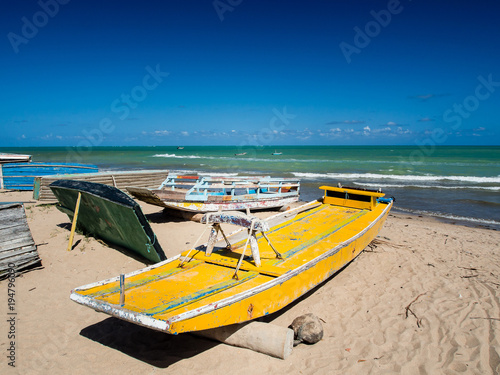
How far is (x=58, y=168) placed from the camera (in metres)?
16.3

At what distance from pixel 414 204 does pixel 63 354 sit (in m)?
17.1

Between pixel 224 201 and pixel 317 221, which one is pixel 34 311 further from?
pixel 224 201

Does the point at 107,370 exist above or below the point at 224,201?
below

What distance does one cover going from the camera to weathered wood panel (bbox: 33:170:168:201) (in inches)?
505

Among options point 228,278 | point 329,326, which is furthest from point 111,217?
point 329,326

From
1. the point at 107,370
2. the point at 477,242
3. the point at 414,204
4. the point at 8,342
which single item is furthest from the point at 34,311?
the point at 414,204

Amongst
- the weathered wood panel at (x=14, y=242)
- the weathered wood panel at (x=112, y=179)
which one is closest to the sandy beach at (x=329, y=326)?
the weathered wood panel at (x=14, y=242)

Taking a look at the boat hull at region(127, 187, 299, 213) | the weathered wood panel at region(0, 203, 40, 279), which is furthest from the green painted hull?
the boat hull at region(127, 187, 299, 213)

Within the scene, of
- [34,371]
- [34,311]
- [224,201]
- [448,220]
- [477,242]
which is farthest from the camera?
[448,220]

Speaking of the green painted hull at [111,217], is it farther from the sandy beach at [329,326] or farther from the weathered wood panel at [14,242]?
the weathered wood panel at [14,242]

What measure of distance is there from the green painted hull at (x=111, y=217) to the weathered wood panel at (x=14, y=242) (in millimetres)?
1439

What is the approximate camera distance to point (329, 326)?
5.21 metres

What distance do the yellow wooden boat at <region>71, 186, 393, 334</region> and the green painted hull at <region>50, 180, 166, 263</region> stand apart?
118 centimetres

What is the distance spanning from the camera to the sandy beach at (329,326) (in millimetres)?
4246
